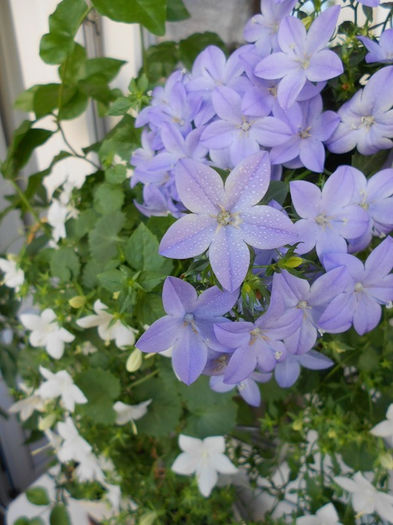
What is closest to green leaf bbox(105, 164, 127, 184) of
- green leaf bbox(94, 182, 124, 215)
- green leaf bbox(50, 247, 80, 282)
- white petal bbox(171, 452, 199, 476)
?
green leaf bbox(94, 182, 124, 215)

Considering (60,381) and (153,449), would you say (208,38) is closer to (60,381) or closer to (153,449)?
(60,381)

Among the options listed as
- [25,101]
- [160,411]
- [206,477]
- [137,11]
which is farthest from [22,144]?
[206,477]

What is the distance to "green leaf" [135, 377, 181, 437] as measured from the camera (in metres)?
0.63

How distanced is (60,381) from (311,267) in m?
0.38

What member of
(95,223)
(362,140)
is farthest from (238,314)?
(95,223)

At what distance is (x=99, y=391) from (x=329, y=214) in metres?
0.39

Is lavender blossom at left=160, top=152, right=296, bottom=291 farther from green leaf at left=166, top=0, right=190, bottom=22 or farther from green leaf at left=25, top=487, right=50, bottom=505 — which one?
green leaf at left=25, top=487, right=50, bottom=505

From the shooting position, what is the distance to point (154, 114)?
47cm

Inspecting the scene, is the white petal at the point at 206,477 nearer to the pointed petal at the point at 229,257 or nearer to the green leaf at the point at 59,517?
the green leaf at the point at 59,517

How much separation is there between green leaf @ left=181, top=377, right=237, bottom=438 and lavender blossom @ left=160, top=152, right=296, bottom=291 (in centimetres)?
32

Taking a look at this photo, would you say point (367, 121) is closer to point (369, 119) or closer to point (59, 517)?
point (369, 119)

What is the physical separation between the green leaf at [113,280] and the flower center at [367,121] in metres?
0.27

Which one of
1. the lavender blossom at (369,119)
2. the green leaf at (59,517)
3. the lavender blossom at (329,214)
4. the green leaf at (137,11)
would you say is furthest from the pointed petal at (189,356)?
the green leaf at (59,517)

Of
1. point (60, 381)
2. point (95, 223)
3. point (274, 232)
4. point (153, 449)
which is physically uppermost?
point (274, 232)
